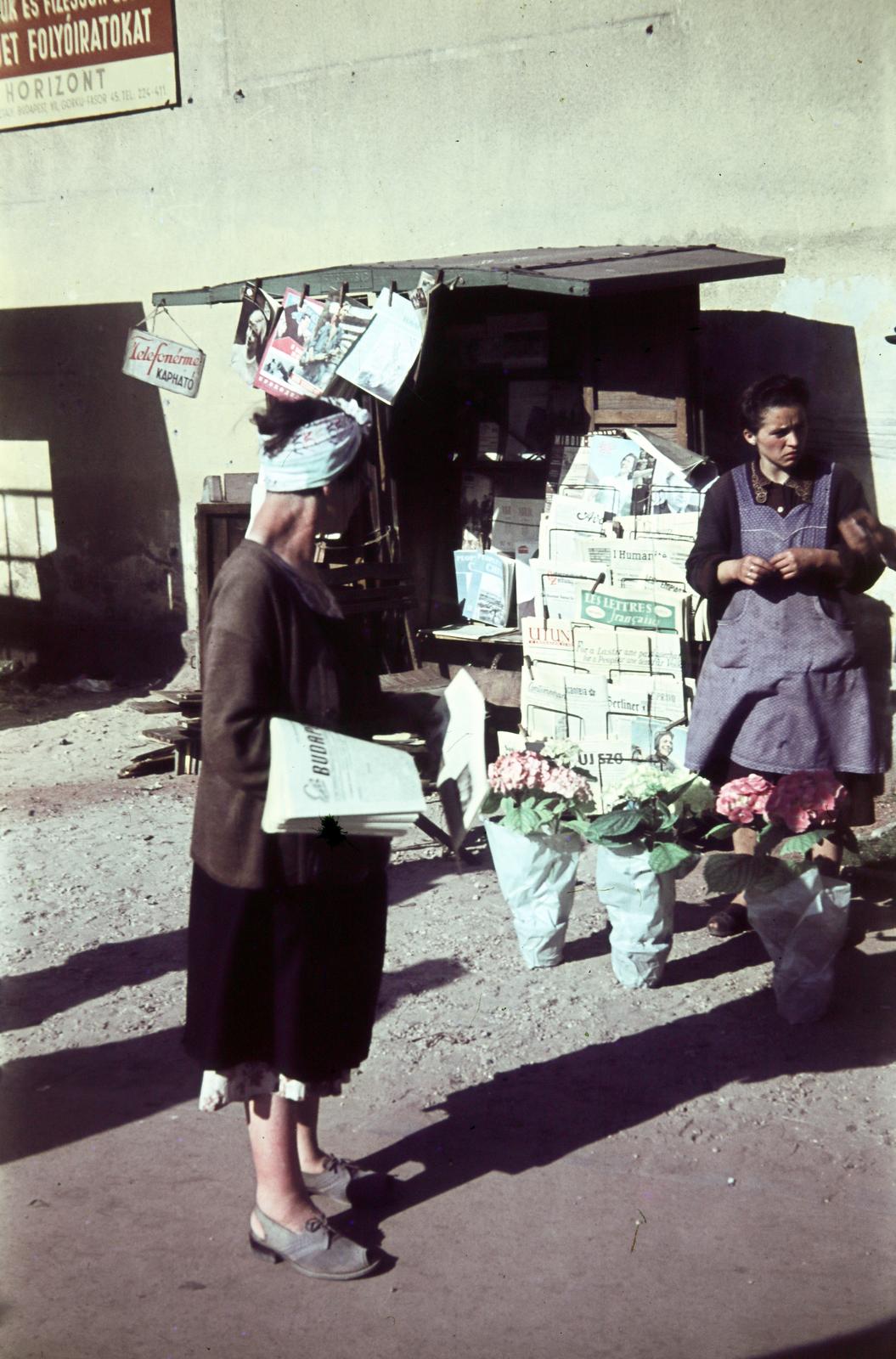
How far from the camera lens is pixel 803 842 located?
13.3ft

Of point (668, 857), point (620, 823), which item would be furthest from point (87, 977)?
point (668, 857)

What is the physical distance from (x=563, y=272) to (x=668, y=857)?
Answer: 2.73 m

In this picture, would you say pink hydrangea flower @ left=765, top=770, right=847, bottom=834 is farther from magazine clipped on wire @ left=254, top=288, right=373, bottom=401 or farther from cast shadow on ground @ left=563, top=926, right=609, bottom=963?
magazine clipped on wire @ left=254, top=288, right=373, bottom=401

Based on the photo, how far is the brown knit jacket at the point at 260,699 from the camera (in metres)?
2.72

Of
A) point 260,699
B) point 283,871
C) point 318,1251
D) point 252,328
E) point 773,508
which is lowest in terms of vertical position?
point 318,1251

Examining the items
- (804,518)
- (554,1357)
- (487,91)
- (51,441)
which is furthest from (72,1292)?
(51,441)

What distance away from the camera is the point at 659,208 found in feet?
22.7

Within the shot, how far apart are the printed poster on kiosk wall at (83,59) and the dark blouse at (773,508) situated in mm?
6165

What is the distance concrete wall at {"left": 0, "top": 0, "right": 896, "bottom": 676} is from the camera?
633 centimetres

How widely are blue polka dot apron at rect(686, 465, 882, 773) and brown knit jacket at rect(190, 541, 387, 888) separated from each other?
1.78 meters

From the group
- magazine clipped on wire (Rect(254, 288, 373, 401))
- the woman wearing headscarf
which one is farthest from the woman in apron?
magazine clipped on wire (Rect(254, 288, 373, 401))

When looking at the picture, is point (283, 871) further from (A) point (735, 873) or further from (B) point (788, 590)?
(B) point (788, 590)

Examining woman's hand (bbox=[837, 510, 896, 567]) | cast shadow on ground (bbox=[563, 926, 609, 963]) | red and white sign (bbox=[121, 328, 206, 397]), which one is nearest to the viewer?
woman's hand (bbox=[837, 510, 896, 567])

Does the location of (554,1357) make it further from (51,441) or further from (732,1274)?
(51,441)
